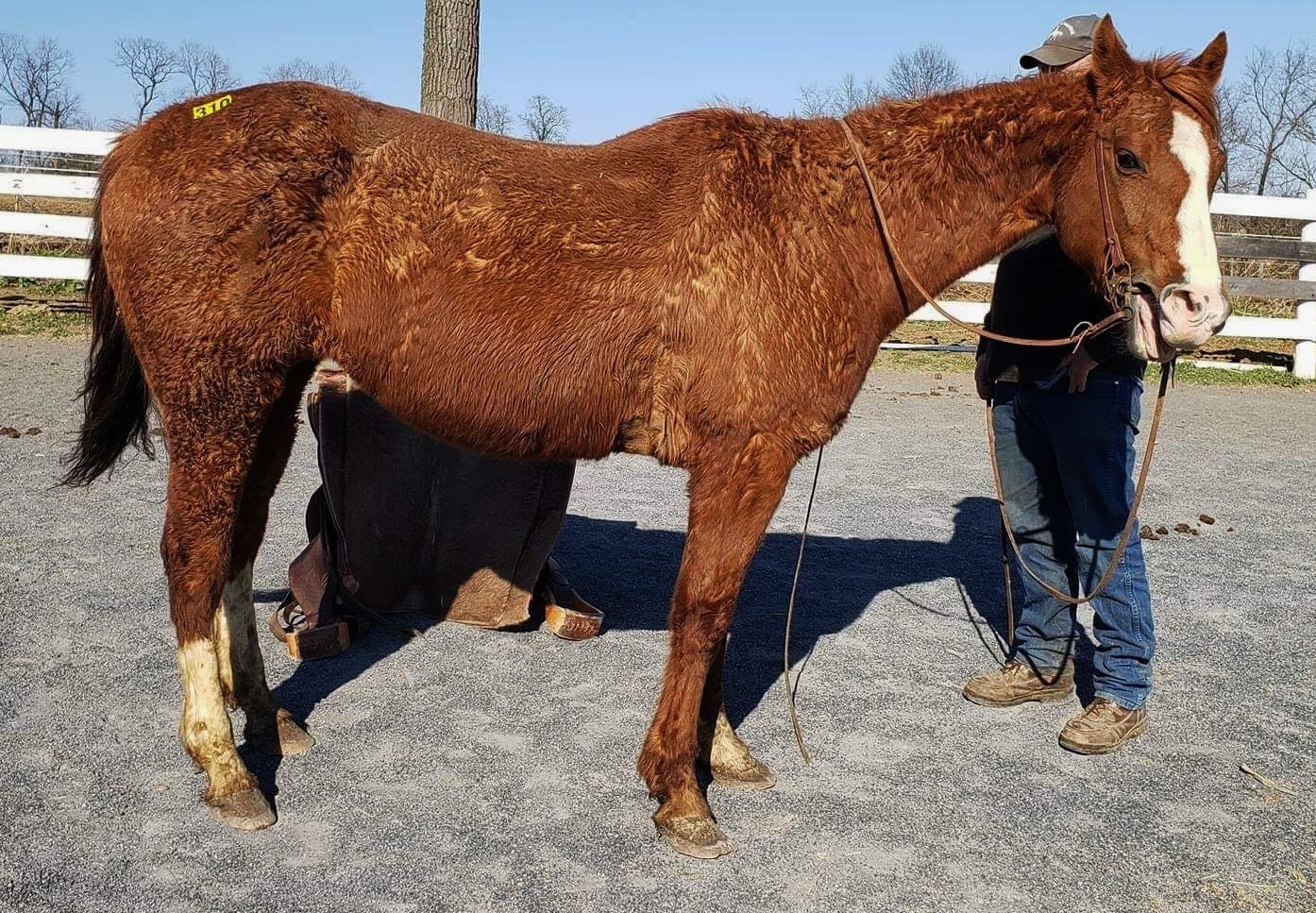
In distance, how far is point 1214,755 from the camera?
399 cm

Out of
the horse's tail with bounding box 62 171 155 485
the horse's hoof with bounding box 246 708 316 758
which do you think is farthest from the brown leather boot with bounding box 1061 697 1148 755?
the horse's tail with bounding box 62 171 155 485

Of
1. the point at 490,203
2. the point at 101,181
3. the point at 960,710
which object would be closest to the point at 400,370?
the point at 490,203

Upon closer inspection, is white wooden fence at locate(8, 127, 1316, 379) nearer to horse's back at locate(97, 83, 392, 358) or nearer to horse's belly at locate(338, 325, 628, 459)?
horse's belly at locate(338, 325, 628, 459)

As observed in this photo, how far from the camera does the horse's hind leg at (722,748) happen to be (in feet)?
12.1

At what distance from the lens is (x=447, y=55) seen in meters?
7.49

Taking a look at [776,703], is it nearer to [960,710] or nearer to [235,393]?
[960,710]

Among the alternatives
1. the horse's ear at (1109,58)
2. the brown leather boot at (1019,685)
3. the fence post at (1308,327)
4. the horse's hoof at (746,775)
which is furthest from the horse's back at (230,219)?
the fence post at (1308,327)

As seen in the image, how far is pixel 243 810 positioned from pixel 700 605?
1.61 metres

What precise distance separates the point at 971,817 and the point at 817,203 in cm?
218

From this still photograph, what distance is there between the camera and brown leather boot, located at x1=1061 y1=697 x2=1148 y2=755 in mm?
4008

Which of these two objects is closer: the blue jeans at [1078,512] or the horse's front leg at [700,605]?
the horse's front leg at [700,605]

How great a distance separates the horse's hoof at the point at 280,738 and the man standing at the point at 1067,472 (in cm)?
279

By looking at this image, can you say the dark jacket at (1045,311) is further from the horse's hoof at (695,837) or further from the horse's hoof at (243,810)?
the horse's hoof at (243,810)

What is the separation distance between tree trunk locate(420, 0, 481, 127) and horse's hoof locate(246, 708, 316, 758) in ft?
16.9
